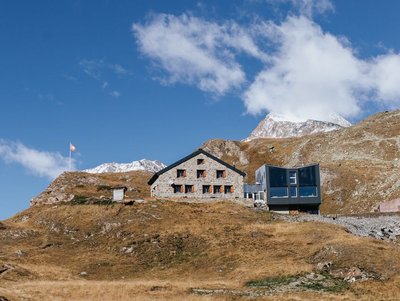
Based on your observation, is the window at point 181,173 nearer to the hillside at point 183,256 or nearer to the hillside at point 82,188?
the hillside at point 183,256

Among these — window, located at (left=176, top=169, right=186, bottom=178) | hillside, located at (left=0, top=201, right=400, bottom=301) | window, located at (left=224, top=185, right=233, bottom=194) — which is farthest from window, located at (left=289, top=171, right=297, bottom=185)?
window, located at (left=176, top=169, right=186, bottom=178)

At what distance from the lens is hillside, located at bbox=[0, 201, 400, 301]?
46.6 m

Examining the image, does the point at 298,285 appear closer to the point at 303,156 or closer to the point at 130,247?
the point at 130,247

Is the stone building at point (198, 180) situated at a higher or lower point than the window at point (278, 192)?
higher

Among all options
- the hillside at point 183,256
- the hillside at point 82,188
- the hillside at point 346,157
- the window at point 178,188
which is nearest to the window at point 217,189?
the window at point 178,188

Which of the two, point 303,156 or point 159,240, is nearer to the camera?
point 159,240

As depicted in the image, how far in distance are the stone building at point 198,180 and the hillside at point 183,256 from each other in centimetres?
763

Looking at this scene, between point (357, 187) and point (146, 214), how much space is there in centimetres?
6949

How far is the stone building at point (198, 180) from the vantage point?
9150cm

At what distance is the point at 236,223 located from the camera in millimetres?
73312

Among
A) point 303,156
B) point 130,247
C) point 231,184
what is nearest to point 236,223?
point 130,247

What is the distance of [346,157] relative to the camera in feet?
537

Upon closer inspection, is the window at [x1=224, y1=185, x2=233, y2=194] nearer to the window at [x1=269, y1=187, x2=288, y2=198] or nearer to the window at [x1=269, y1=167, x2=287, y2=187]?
the window at [x1=269, y1=187, x2=288, y2=198]

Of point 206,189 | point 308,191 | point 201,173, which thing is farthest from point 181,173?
point 308,191
